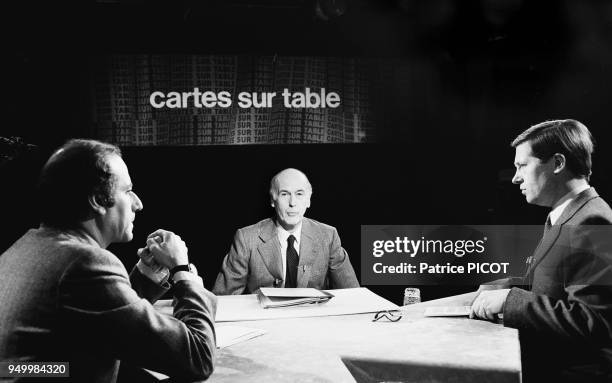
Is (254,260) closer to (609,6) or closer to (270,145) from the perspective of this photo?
(270,145)

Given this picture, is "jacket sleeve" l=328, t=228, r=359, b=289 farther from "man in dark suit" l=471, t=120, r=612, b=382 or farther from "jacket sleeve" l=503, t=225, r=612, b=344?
"jacket sleeve" l=503, t=225, r=612, b=344

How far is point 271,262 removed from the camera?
12.1 ft

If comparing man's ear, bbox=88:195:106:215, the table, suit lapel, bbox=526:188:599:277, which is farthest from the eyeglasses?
man's ear, bbox=88:195:106:215

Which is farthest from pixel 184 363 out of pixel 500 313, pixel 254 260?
pixel 254 260

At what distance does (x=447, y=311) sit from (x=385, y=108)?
275 cm

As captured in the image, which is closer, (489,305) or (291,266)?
(489,305)

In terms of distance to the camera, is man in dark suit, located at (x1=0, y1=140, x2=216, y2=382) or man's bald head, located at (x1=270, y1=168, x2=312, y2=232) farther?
man's bald head, located at (x1=270, y1=168, x2=312, y2=232)

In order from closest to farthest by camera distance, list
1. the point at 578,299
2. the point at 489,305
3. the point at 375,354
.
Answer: the point at 375,354
the point at 578,299
the point at 489,305

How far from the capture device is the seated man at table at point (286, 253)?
3686 mm

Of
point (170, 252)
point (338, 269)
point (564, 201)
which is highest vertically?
point (564, 201)

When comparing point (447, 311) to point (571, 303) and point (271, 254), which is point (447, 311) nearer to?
point (571, 303)

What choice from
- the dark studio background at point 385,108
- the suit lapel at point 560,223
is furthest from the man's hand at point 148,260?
the dark studio background at point 385,108

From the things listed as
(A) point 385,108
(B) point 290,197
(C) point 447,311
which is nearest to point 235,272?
(B) point 290,197

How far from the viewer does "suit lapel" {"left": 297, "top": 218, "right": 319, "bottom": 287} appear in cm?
371
